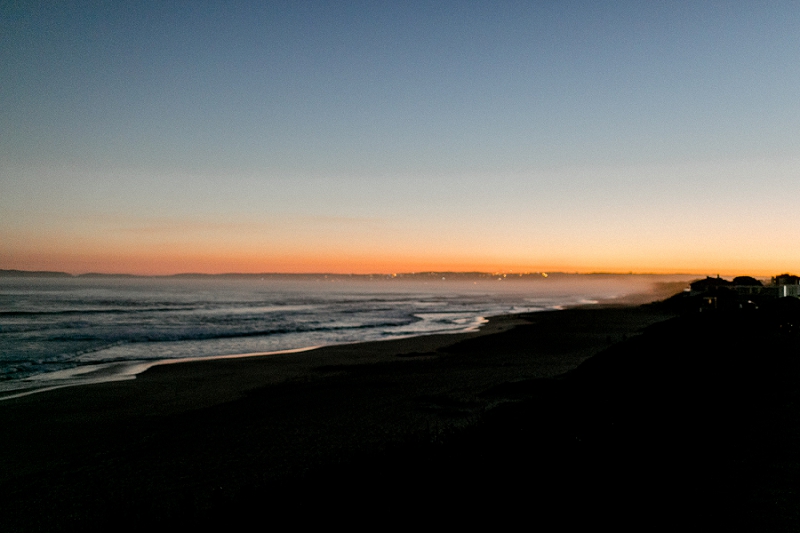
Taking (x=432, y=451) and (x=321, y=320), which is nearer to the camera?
(x=432, y=451)

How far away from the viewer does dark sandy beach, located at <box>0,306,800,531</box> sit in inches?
231

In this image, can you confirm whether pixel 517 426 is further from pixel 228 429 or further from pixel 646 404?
pixel 228 429

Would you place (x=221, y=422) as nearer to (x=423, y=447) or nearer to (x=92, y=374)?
(x=423, y=447)

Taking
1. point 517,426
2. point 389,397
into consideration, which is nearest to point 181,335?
point 389,397

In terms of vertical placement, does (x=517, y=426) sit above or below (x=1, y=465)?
above

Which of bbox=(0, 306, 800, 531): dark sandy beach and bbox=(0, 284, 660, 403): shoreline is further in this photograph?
bbox=(0, 284, 660, 403): shoreline

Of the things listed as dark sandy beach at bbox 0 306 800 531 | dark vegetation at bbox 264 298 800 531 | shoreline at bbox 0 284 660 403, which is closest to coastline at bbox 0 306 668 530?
dark sandy beach at bbox 0 306 800 531

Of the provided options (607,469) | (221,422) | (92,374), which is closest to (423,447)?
(607,469)

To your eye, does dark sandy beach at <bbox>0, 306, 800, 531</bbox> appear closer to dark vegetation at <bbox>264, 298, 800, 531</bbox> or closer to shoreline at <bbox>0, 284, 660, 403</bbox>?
dark vegetation at <bbox>264, 298, 800, 531</bbox>

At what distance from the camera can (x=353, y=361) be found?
79.0 feet

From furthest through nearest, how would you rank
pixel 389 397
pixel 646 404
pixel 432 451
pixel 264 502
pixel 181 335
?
pixel 181 335 < pixel 389 397 < pixel 646 404 < pixel 432 451 < pixel 264 502

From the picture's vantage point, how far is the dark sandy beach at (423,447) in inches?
231

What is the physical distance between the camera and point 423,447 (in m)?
7.54

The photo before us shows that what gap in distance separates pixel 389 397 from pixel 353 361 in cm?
839
